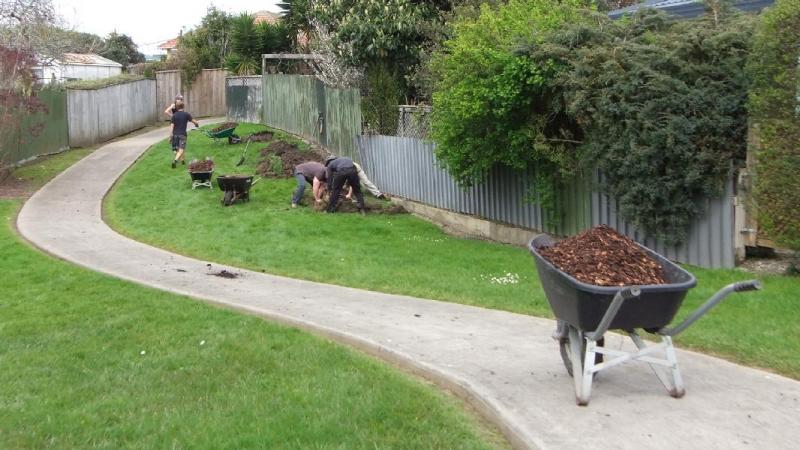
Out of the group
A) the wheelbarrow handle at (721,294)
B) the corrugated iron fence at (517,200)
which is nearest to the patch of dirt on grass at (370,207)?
the corrugated iron fence at (517,200)

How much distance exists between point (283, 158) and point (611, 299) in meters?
15.3

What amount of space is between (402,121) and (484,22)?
5163mm

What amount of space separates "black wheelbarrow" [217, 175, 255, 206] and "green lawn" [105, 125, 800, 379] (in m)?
0.25

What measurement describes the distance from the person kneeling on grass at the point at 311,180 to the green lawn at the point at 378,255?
1.30ft

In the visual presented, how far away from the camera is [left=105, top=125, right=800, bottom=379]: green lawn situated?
7004 mm

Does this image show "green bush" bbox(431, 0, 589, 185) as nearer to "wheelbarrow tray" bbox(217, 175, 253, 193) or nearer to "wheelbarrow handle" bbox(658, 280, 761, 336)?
"wheelbarrow tray" bbox(217, 175, 253, 193)

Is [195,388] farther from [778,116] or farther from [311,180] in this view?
[311,180]

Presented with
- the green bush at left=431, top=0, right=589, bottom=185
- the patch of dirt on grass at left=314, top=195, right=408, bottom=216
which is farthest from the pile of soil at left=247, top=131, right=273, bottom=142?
the green bush at left=431, top=0, right=589, bottom=185

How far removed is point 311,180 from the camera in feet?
52.3

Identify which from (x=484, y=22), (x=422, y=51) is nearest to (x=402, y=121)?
(x=422, y=51)

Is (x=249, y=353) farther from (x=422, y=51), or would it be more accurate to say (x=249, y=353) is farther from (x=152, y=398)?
(x=422, y=51)

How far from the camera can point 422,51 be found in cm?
1869

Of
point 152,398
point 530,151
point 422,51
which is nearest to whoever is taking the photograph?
point 152,398

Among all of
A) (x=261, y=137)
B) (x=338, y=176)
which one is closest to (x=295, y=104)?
(x=261, y=137)
